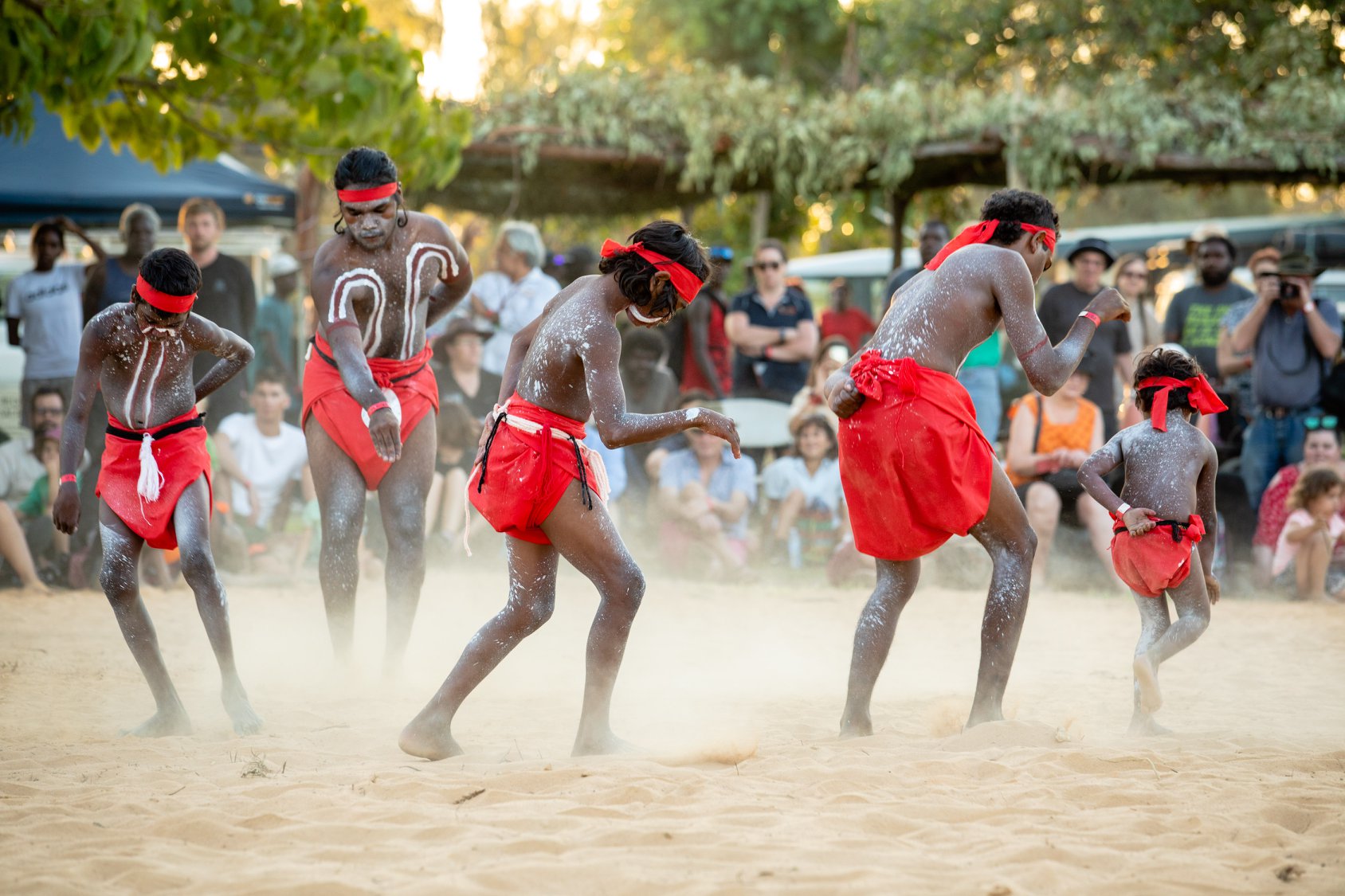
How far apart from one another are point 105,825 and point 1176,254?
1895cm

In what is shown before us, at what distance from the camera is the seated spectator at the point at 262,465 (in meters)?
8.84

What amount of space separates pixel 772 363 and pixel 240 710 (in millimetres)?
6204

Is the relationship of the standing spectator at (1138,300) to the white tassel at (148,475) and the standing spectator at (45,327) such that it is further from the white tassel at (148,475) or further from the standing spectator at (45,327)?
the standing spectator at (45,327)

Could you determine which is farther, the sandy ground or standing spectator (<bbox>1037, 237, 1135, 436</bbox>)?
standing spectator (<bbox>1037, 237, 1135, 436</bbox>)

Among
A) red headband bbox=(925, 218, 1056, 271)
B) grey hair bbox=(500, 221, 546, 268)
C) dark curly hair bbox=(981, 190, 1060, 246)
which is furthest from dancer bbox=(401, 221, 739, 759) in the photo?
grey hair bbox=(500, 221, 546, 268)

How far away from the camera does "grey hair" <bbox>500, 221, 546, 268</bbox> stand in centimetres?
938

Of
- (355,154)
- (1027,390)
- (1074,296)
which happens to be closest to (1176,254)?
(1027,390)

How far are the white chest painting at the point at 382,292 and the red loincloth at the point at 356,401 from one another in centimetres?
8

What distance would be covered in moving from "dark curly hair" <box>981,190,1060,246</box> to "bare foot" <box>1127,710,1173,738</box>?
1.77 m

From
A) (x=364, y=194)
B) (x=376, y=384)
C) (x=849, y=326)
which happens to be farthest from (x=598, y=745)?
(x=849, y=326)

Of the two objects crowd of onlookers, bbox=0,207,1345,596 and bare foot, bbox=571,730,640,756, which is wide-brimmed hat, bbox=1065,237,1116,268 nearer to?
crowd of onlookers, bbox=0,207,1345,596

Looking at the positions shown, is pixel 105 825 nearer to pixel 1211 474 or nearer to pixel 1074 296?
pixel 1211 474

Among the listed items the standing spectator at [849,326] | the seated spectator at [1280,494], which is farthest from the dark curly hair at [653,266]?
the standing spectator at [849,326]

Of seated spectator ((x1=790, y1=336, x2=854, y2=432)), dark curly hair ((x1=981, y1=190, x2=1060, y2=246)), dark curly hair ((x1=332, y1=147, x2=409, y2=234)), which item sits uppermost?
dark curly hair ((x1=332, y1=147, x2=409, y2=234))
